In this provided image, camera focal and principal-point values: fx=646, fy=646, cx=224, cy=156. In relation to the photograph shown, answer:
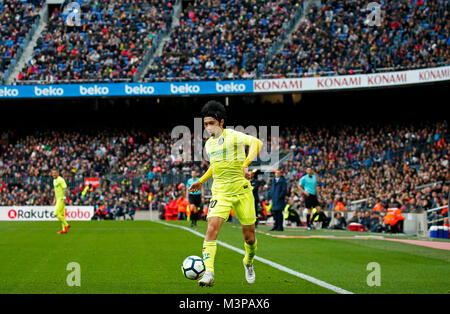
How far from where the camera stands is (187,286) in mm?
7953

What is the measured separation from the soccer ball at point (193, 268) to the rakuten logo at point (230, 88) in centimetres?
3181

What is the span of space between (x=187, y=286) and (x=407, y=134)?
2929cm

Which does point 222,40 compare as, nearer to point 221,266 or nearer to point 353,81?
point 353,81

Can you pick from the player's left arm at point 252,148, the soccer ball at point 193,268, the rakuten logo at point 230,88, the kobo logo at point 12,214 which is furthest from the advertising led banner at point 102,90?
the soccer ball at point 193,268

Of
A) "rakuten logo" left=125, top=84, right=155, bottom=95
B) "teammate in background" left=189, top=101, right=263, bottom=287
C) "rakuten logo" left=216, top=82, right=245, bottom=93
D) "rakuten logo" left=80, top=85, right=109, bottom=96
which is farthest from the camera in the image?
"rakuten logo" left=80, top=85, right=109, bottom=96

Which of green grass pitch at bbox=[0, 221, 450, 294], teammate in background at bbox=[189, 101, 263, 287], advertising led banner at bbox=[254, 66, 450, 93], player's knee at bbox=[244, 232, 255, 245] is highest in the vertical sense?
advertising led banner at bbox=[254, 66, 450, 93]

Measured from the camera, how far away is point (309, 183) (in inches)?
870

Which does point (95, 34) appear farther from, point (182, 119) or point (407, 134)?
point (407, 134)

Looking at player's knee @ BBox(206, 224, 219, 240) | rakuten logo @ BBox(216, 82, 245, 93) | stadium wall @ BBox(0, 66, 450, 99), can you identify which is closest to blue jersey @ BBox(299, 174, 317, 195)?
player's knee @ BBox(206, 224, 219, 240)

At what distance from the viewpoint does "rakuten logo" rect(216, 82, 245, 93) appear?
3891cm

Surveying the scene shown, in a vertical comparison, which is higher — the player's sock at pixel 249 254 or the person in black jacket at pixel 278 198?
the person in black jacket at pixel 278 198

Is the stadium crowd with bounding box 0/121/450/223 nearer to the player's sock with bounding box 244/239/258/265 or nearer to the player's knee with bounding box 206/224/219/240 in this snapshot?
the player's sock with bounding box 244/239/258/265

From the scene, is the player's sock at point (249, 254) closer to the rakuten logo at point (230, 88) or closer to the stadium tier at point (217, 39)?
the stadium tier at point (217, 39)

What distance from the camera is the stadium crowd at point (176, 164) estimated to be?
30625 mm
